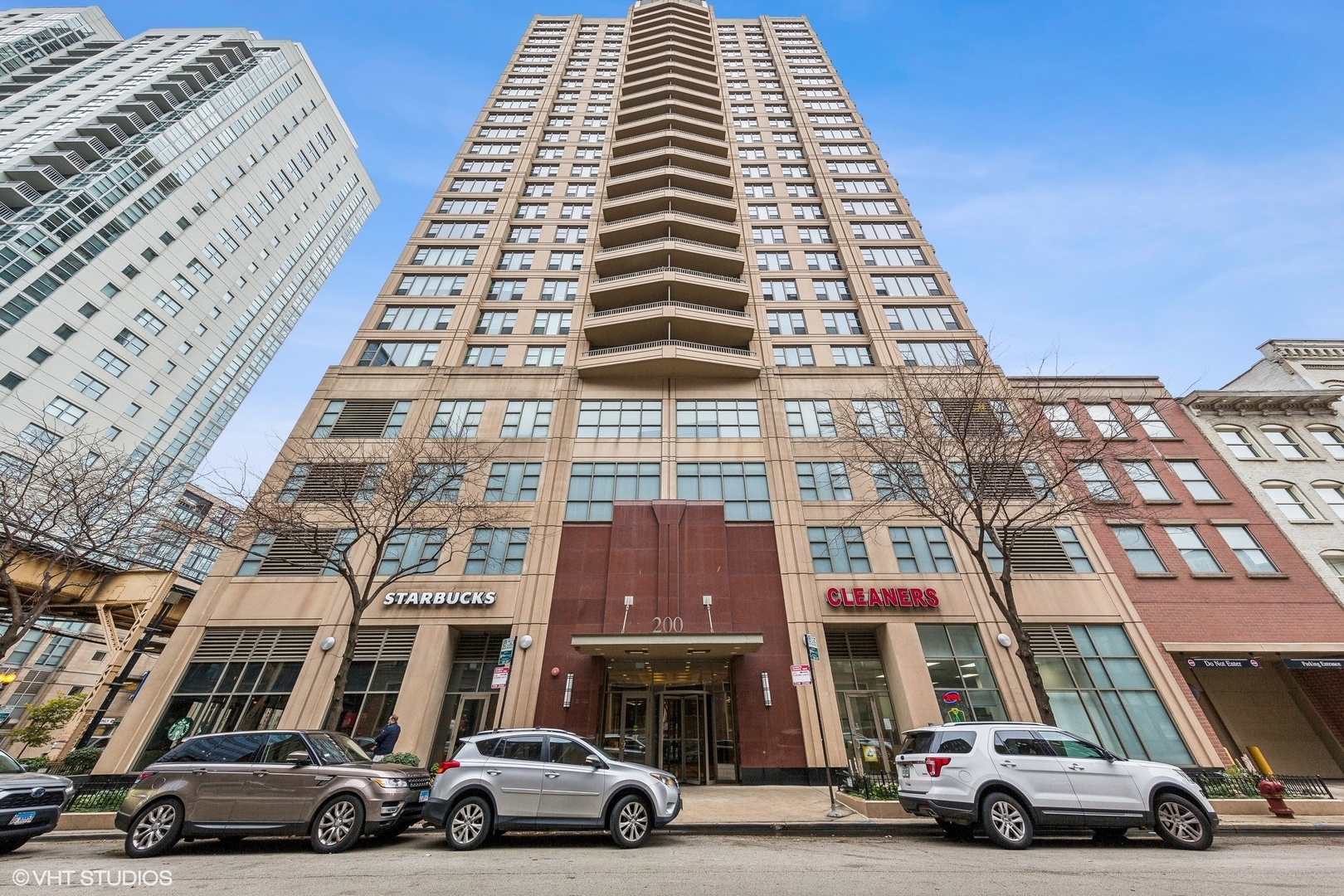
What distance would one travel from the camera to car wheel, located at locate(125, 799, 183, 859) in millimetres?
8516

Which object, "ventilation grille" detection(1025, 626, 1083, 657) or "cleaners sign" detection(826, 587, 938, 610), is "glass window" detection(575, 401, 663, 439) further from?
"ventilation grille" detection(1025, 626, 1083, 657)

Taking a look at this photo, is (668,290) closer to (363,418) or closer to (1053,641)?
(363,418)

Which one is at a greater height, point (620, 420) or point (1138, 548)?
point (620, 420)

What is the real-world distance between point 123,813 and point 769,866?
1079cm

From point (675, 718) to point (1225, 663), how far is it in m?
19.8

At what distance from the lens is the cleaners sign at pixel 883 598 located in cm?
1955

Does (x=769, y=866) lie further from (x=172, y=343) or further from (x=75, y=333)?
(x=172, y=343)

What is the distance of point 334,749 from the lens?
9.52m

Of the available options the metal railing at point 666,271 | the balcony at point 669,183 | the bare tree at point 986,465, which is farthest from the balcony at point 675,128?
the bare tree at point 986,465

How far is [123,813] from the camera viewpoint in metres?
8.67

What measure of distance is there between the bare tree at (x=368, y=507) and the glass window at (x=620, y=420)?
476 cm

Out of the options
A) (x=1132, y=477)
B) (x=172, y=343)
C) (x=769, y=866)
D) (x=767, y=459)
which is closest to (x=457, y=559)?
(x=767, y=459)

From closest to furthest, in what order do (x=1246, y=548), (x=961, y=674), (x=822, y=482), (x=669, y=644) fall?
(x=669, y=644), (x=961, y=674), (x=1246, y=548), (x=822, y=482)

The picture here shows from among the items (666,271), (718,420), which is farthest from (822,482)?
(666,271)
